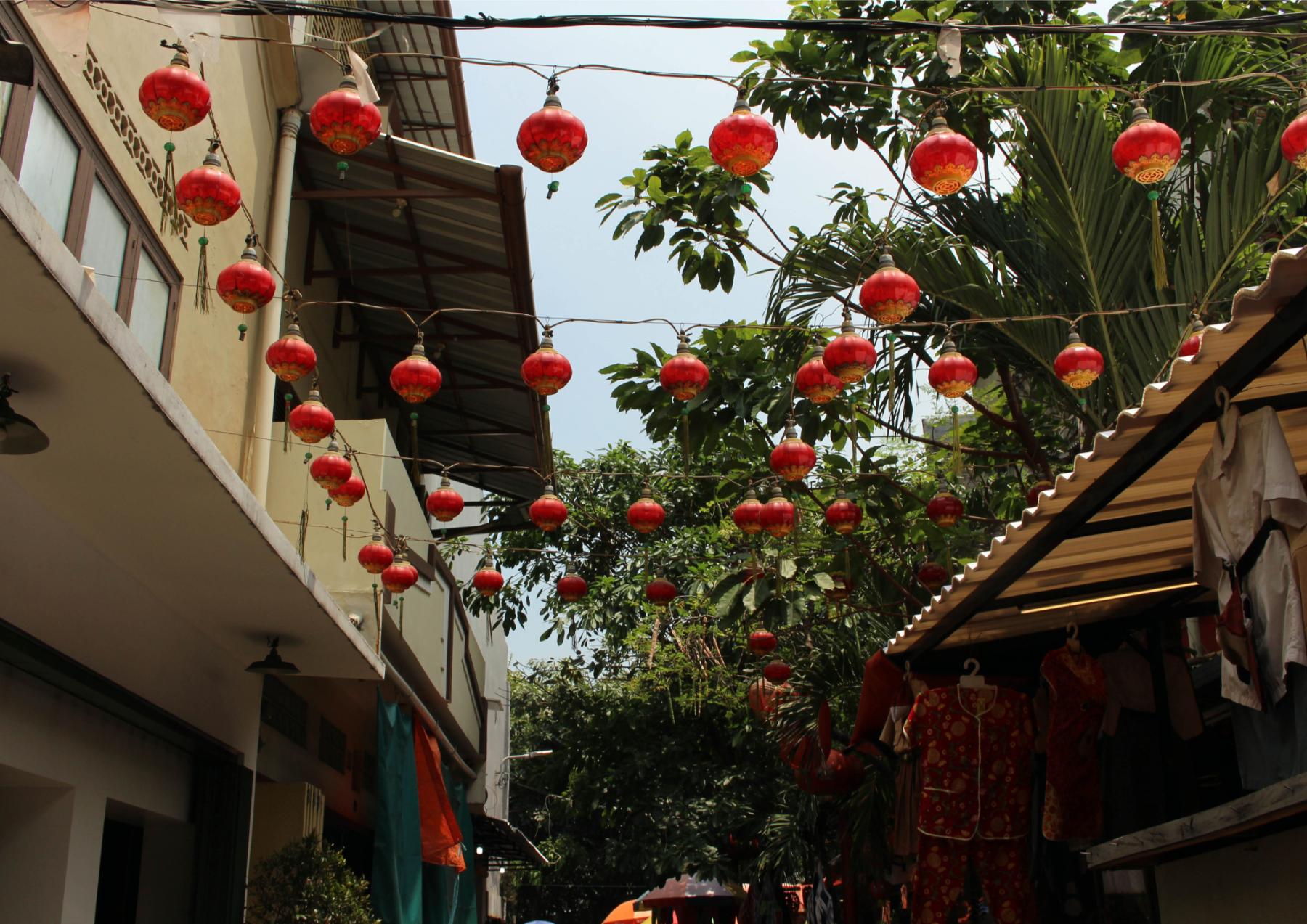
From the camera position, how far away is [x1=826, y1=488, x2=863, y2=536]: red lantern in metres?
7.75

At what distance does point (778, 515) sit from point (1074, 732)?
2.35 metres

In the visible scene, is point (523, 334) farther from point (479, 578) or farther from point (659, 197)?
point (659, 197)

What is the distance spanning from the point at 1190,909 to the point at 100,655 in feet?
16.8

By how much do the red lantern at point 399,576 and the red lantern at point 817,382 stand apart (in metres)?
3.78

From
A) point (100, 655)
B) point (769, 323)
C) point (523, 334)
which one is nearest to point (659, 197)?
point (769, 323)

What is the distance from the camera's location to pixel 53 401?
14.2ft

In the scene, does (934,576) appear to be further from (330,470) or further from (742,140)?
(742,140)

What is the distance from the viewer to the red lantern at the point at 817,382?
20.9 ft

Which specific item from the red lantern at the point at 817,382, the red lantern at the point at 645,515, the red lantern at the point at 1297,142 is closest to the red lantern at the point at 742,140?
the red lantern at the point at 817,382

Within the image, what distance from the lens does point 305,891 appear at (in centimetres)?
759

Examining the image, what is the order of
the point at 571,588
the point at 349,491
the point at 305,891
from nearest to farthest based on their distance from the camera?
1. the point at 305,891
2. the point at 349,491
3. the point at 571,588

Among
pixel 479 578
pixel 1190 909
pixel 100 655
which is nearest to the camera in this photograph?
pixel 1190 909

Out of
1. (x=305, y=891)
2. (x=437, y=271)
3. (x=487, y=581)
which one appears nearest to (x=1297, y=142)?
(x=305, y=891)

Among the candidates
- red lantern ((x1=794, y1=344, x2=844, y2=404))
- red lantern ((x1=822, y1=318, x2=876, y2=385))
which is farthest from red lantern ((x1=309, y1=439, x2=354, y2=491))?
red lantern ((x1=822, y1=318, x2=876, y2=385))
